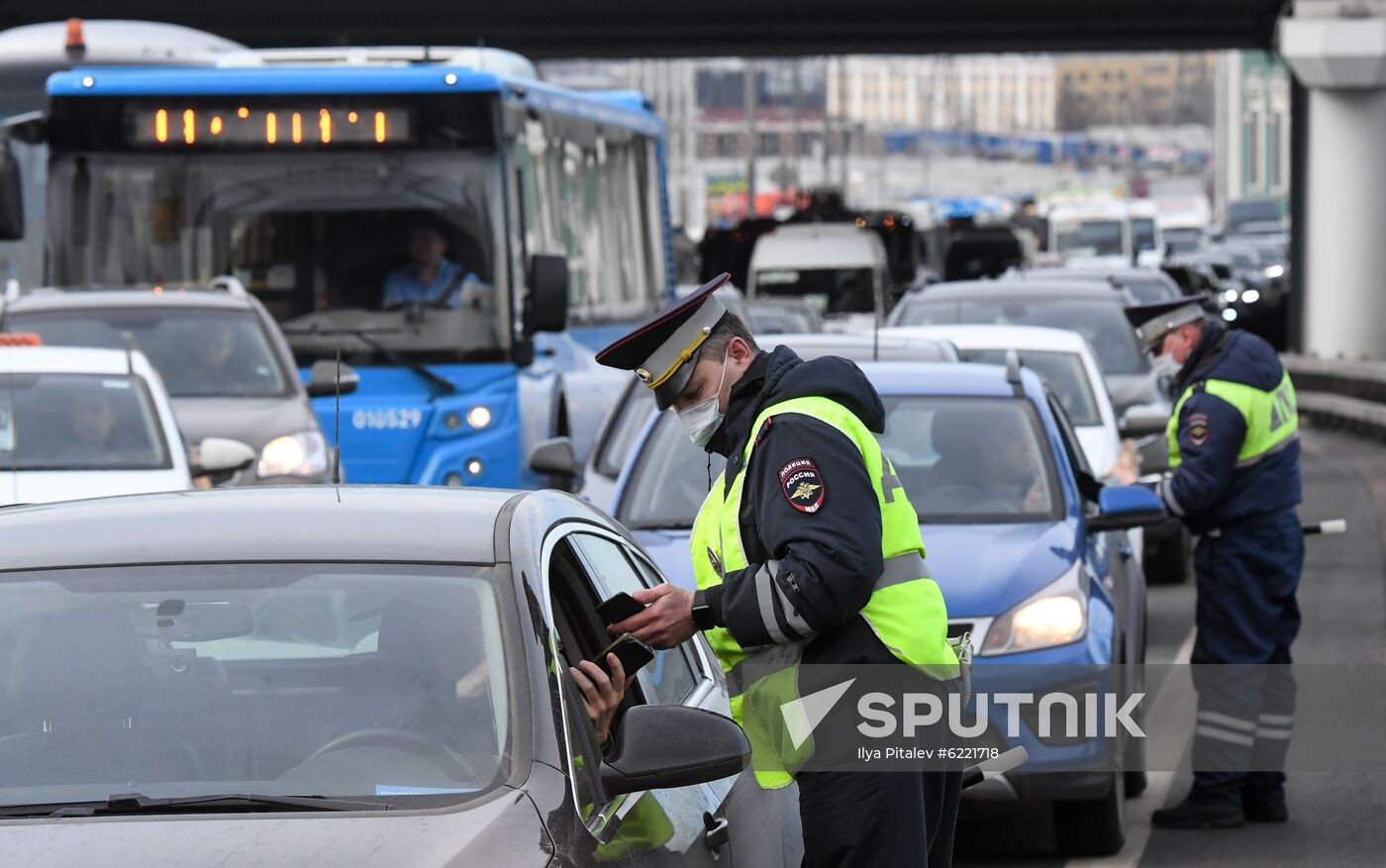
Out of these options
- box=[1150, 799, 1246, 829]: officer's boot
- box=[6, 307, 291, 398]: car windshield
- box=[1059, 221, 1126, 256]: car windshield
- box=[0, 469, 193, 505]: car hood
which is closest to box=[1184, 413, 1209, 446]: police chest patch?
box=[1150, 799, 1246, 829]: officer's boot

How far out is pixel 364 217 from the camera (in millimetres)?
14141

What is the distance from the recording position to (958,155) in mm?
144875

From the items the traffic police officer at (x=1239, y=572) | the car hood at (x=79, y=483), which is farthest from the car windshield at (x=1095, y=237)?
the traffic police officer at (x=1239, y=572)

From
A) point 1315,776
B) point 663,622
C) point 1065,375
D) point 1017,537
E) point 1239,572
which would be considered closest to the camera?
point 663,622

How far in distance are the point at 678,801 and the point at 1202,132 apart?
170m

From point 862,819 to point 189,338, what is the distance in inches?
384

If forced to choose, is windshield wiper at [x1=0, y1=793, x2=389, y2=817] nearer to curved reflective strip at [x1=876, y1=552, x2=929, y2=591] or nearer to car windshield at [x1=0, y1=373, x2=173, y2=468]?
curved reflective strip at [x1=876, y1=552, x2=929, y2=591]

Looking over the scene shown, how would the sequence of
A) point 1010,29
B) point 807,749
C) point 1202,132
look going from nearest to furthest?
1. point 807,749
2. point 1010,29
3. point 1202,132

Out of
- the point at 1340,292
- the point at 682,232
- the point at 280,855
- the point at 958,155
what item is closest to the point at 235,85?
the point at 280,855

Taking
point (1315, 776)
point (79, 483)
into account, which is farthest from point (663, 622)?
point (79, 483)

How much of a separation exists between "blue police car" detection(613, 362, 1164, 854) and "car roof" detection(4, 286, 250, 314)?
16.1 ft

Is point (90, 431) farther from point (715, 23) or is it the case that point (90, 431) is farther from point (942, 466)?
point (715, 23)

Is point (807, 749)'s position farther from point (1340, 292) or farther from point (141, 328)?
point (1340, 292)

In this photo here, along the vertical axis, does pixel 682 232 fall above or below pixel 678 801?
below
